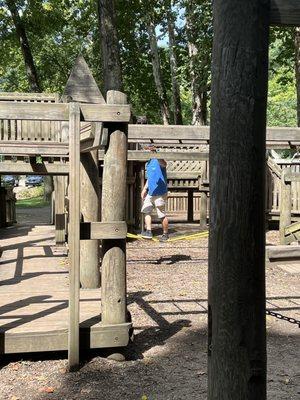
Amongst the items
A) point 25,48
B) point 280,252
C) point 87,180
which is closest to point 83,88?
point 87,180

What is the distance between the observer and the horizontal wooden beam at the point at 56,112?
4293 millimetres

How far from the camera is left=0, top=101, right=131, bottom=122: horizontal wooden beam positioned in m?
4.29

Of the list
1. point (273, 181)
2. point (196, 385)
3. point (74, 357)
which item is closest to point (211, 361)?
point (196, 385)

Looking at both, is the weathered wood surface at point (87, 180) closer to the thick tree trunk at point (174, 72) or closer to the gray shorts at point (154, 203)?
the gray shorts at point (154, 203)

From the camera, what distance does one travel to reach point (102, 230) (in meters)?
4.52

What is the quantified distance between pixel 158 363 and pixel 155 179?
6.84 metres

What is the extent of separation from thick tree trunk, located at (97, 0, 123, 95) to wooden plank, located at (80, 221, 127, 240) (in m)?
8.04

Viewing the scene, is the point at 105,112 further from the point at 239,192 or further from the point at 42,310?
the point at 239,192

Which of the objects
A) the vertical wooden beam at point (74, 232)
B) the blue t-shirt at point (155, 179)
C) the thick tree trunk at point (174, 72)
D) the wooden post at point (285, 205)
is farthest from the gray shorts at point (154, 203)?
the thick tree trunk at point (174, 72)

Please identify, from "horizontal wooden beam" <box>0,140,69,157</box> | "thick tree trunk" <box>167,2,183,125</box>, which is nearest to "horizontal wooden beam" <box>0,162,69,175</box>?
"horizontal wooden beam" <box>0,140,69,157</box>

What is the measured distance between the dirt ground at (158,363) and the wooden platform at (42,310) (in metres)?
0.23

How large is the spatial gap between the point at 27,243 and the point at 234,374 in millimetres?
9885

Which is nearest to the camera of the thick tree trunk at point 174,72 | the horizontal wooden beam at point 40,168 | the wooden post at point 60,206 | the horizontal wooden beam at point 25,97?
the horizontal wooden beam at point 40,168

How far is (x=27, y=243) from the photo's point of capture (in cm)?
1145
